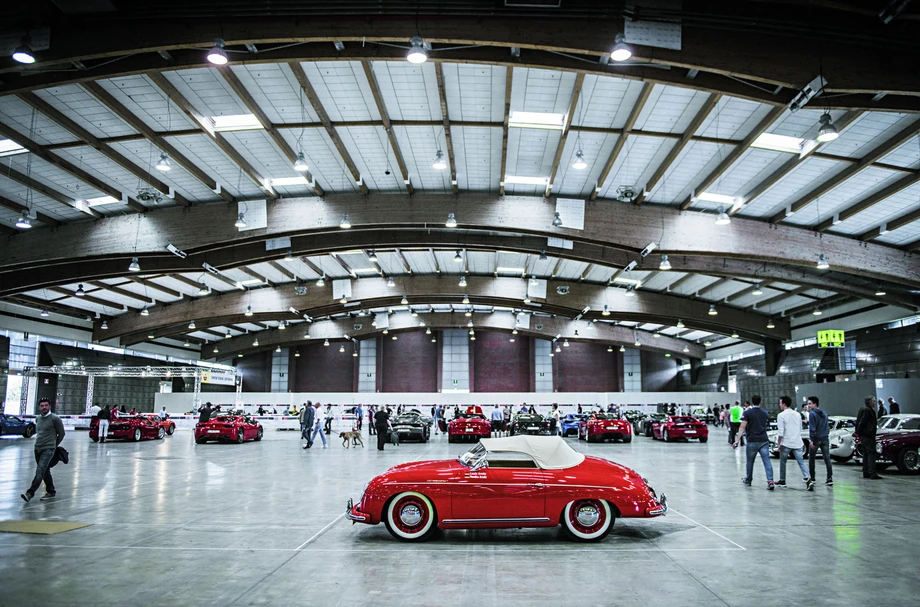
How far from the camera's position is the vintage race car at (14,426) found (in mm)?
26781

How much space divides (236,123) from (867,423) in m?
15.1

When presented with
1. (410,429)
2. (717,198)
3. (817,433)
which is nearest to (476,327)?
(410,429)

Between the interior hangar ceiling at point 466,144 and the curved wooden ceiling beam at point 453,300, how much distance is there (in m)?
8.16

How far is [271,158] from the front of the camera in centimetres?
1642

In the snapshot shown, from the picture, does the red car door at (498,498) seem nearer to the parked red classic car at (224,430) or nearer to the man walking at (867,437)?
the man walking at (867,437)

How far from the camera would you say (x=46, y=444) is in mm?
9336

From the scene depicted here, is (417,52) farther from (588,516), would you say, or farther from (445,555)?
(445,555)

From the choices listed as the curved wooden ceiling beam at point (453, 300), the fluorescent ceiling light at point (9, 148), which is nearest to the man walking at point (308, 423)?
the curved wooden ceiling beam at point (453, 300)

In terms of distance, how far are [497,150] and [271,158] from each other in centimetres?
616

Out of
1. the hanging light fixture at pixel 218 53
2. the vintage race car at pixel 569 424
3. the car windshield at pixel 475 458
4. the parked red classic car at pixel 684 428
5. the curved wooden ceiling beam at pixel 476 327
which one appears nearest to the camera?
the car windshield at pixel 475 458

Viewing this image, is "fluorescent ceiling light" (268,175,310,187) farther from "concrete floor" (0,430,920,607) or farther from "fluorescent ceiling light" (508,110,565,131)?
"concrete floor" (0,430,920,607)

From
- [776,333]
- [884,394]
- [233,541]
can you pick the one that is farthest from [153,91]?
[776,333]

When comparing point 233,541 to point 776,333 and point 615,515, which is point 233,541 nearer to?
point 615,515

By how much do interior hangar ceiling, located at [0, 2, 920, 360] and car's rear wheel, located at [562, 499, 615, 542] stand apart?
24.3 ft
